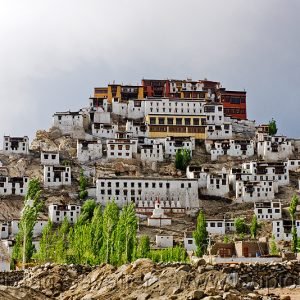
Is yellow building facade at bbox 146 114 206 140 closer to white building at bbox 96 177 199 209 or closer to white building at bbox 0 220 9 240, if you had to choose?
white building at bbox 96 177 199 209

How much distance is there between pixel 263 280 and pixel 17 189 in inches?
2430

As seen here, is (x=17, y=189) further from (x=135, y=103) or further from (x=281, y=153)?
(x=281, y=153)

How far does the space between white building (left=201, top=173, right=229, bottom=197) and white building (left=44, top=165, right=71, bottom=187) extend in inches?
611

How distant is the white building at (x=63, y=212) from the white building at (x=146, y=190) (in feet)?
18.2

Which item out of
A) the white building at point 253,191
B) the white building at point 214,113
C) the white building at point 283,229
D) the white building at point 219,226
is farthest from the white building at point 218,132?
the white building at point 283,229

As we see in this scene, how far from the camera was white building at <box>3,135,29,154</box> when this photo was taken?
91.6 meters

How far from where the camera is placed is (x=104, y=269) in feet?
78.7

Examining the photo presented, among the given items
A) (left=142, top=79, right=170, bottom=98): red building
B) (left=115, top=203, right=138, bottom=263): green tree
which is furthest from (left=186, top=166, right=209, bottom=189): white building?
(left=115, top=203, right=138, bottom=263): green tree

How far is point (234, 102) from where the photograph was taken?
110 metres

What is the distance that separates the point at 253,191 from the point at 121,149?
687 inches

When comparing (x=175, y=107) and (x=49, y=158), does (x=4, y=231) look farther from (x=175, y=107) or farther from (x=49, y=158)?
(x=175, y=107)

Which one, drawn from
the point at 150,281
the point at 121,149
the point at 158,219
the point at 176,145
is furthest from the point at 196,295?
the point at 176,145

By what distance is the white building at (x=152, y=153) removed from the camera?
92.3m

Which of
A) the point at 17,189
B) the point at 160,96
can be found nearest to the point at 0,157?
the point at 17,189
